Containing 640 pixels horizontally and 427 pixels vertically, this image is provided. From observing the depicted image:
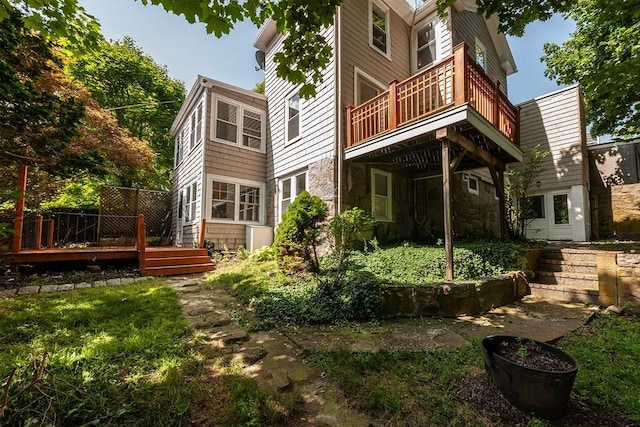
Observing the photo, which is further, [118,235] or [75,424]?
[118,235]

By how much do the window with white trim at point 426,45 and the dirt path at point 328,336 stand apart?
313 inches

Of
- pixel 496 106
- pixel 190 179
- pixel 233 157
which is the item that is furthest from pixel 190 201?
pixel 496 106

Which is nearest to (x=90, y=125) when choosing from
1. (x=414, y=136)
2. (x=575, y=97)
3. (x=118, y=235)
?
(x=118, y=235)

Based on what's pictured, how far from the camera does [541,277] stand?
19.0ft

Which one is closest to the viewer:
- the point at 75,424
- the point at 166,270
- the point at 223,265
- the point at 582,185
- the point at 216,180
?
the point at 75,424

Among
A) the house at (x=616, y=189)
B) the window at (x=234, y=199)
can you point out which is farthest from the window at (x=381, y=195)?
the house at (x=616, y=189)

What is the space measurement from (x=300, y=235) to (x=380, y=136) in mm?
2787

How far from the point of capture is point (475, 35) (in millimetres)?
9609

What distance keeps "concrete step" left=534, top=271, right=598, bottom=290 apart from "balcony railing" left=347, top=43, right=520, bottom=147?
3244 mm

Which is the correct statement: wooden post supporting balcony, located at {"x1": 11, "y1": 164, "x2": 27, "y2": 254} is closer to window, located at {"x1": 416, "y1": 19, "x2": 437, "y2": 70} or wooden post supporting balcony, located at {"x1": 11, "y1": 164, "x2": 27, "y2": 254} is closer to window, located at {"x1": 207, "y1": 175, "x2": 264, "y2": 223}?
window, located at {"x1": 207, "y1": 175, "x2": 264, "y2": 223}

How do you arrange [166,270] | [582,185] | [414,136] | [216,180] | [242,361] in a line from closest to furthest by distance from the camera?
[242,361]
[414,136]
[166,270]
[216,180]
[582,185]

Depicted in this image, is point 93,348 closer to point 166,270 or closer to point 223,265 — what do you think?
point 166,270

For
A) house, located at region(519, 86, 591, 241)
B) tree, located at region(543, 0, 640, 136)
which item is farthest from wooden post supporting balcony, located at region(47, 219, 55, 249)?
house, located at region(519, 86, 591, 241)

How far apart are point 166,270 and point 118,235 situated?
447 cm
